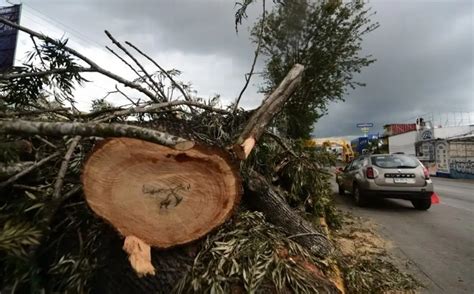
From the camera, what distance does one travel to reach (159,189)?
2396 millimetres

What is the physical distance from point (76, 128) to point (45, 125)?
0.15 m

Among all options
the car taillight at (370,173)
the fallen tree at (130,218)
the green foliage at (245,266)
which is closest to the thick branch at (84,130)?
the fallen tree at (130,218)

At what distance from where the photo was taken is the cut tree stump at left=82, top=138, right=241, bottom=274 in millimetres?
2295

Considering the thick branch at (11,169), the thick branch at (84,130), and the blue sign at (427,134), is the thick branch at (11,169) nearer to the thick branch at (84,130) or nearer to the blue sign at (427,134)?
the thick branch at (84,130)

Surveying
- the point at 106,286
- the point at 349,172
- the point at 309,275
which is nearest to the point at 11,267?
the point at 106,286

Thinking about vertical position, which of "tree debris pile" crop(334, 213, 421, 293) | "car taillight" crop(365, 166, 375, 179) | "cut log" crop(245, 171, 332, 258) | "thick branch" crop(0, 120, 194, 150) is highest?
"thick branch" crop(0, 120, 194, 150)

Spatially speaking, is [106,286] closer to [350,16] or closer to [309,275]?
[309,275]

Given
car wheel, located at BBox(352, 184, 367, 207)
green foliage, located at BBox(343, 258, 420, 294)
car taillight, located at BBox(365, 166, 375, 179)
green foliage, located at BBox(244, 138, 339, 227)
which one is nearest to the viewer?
green foliage, located at BBox(343, 258, 420, 294)

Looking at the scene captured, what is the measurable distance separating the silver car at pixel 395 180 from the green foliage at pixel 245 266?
5746mm

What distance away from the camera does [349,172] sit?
973 cm

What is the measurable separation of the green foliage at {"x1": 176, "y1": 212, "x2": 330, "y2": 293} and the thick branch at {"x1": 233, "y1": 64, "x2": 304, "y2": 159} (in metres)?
0.68

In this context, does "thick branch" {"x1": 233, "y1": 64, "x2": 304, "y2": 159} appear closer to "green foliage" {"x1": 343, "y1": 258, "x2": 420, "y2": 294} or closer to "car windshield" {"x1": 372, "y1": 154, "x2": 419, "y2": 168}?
"green foliage" {"x1": 343, "y1": 258, "x2": 420, "y2": 294}

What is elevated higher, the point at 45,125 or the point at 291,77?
the point at 291,77

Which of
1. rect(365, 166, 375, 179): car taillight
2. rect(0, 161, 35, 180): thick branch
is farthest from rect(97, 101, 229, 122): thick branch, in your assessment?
rect(365, 166, 375, 179): car taillight
